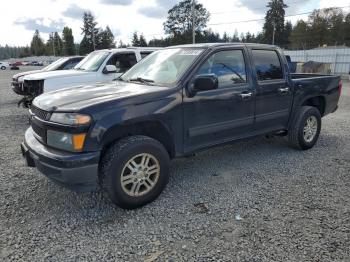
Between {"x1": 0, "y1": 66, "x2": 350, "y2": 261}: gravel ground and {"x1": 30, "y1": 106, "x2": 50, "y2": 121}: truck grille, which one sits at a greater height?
{"x1": 30, "y1": 106, "x2": 50, "y2": 121}: truck grille

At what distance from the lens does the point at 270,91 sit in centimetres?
488

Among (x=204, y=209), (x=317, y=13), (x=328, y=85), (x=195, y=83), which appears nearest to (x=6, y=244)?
(x=204, y=209)

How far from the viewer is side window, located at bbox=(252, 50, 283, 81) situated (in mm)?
4820

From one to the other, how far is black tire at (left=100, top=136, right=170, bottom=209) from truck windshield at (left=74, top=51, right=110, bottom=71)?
5.82m


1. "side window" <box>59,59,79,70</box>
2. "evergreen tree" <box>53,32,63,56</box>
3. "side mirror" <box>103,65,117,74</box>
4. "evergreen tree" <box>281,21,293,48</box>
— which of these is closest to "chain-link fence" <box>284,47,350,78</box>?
"side window" <box>59,59,79,70</box>

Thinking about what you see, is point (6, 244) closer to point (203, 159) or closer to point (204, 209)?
point (204, 209)

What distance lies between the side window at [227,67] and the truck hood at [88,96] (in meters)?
0.78

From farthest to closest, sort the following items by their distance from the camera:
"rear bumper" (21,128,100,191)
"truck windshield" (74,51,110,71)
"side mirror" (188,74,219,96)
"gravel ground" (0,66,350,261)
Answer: "truck windshield" (74,51,110,71) < "side mirror" (188,74,219,96) < "rear bumper" (21,128,100,191) < "gravel ground" (0,66,350,261)

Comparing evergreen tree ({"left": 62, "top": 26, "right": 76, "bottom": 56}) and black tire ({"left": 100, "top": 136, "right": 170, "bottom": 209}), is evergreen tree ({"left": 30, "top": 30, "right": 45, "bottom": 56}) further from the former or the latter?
black tire ({"left": 100, "top": 136, "right": 170, "bottom": 209})

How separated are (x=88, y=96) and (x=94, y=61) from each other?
6.00m

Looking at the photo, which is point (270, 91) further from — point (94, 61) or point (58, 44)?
point (58, 44)

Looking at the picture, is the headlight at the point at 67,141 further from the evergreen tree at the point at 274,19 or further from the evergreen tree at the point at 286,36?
the evergreen tree at the point at 286,36

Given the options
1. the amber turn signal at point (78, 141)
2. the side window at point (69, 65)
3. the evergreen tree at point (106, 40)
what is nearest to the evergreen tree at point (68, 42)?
the evergreen tree at point (106, 40)

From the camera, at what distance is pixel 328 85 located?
6.04 meters
